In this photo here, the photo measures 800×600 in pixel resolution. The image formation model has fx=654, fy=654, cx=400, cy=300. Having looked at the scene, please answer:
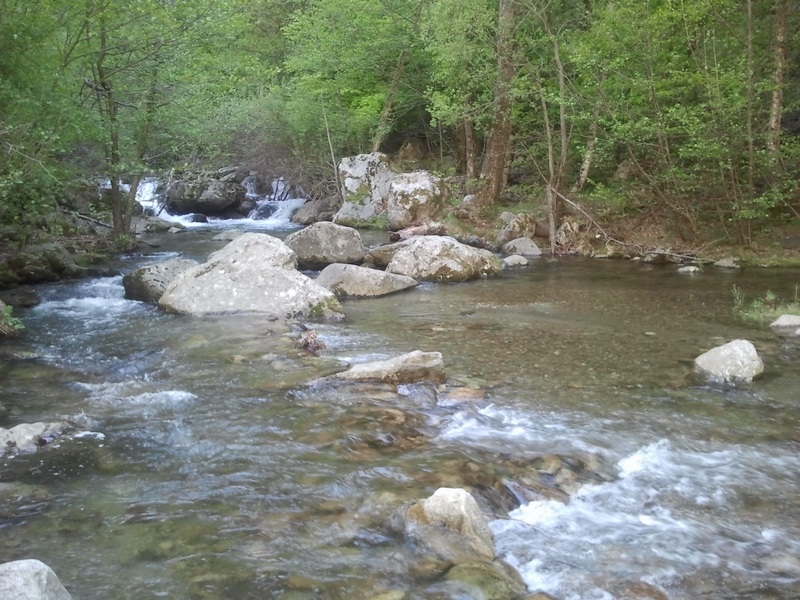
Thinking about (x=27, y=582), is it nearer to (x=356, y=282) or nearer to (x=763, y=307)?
(x=356, y=282)

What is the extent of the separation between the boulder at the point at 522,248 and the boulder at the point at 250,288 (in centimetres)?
808

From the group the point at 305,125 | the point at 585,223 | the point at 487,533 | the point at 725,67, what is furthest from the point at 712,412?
the point at 305,125

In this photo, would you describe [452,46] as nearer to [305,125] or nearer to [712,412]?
[305,125]

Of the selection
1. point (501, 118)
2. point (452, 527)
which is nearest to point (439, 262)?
point (501, 118)

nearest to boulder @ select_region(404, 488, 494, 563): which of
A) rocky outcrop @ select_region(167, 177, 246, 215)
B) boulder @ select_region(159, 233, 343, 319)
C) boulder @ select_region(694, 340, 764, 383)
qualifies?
boulder @ select_region(694, 340, 764, 383)

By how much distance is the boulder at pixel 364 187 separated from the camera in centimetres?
2350

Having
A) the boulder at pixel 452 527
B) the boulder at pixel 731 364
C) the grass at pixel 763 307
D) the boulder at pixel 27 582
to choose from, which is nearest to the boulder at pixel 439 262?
the grass at pixel 763 307

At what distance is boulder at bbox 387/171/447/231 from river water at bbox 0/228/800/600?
11.8m

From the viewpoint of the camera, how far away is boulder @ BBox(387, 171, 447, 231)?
21016 mm

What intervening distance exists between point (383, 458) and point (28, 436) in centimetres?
291

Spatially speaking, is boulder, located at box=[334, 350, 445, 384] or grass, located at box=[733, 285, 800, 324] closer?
boulder, located at box=[334, 350, 445, 384]

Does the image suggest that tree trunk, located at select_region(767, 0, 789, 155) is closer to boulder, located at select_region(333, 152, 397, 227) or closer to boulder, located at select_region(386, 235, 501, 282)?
boulder, located at select_region(386, 235, 501, 282)

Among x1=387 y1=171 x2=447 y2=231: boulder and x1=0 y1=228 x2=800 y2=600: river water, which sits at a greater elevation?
x1=387 y1=171 x2=447 y2=231: boulder

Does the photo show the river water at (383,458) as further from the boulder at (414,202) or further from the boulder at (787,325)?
the boulder at (414,202)
